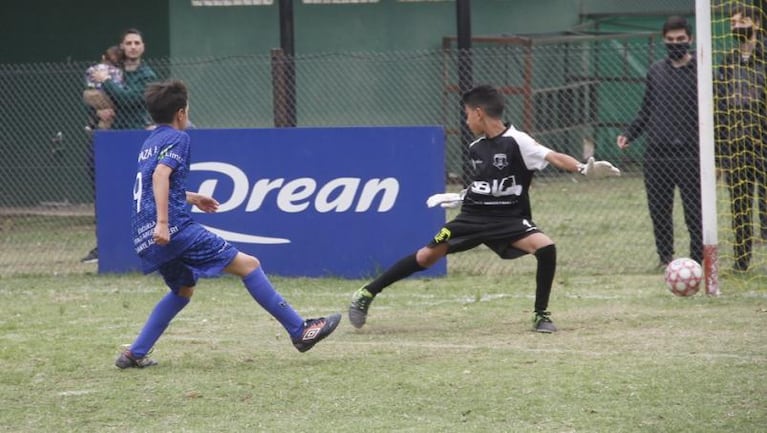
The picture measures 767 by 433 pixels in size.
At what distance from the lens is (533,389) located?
7.42 m

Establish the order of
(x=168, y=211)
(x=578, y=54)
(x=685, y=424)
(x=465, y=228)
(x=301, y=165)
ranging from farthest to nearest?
1. (x=578, y=54)
2. (x=301, y=165)
3. (x=465, y=228)
4. (x=168, y=211)
5. (x=685, y=424)

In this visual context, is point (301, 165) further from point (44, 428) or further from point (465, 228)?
point (44, 428)

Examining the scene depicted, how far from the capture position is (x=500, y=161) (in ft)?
31.0

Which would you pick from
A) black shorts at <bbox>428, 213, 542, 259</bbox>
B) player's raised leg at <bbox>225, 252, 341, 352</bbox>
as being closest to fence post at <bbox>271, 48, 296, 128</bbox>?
black shorts at <bbox>428, 213, 542, 259</bbox>

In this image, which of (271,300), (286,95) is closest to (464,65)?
(286,95)

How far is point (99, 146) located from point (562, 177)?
8440mm

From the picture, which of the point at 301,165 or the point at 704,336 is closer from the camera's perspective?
the point at 704,336

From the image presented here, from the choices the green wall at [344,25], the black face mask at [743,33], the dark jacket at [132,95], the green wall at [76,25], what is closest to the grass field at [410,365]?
the black face mask at [743,33]

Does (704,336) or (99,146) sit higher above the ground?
(99,146)

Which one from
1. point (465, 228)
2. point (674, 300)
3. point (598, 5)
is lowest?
point (674, 300)

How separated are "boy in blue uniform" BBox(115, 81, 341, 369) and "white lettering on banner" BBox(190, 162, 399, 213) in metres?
3.84

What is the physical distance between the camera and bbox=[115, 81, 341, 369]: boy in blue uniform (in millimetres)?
8102

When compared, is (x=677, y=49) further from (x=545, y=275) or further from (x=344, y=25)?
(x=344, y=25)

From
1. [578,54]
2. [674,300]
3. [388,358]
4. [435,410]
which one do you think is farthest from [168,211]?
[578,54]
